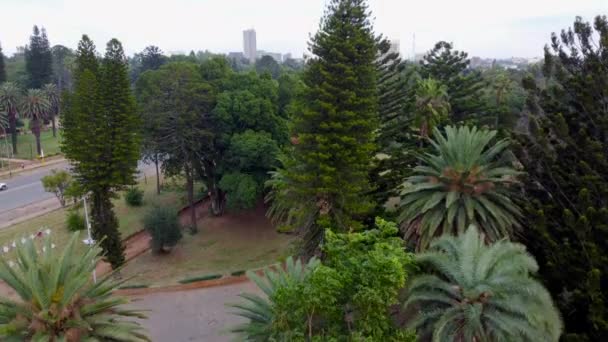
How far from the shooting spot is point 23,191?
1126 inches

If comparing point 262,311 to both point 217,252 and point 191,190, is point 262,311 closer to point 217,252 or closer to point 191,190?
point 217,252

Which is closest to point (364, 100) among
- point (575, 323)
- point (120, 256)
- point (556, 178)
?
point (556, 178)

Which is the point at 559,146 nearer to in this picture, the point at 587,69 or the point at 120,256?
the point at 587,69

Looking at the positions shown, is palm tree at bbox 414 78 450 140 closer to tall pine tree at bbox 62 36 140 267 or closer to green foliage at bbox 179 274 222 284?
green foliage at bbox 179 274 222 284

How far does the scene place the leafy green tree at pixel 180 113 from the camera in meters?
20.0

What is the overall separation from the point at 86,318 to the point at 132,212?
1767 centimetres

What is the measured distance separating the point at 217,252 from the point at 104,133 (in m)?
7.05

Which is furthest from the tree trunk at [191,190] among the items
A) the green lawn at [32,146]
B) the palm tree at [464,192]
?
the green lawn at [32,146]

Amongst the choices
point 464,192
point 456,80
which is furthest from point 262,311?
point 456,80

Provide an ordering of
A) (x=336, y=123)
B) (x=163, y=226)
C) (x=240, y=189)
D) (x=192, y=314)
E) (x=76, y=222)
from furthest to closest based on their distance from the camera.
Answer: (x=76, y=222) → (x=240, y=189) → (x=163, y=226) → (x=192, y=314) → (x=336, y=123)

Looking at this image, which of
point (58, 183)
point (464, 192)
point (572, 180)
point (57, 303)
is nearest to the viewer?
point (57, 303)

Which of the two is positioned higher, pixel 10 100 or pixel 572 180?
pixel 10 100

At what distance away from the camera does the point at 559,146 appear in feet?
35.6

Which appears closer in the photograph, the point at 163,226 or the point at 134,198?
the point at 163,226
